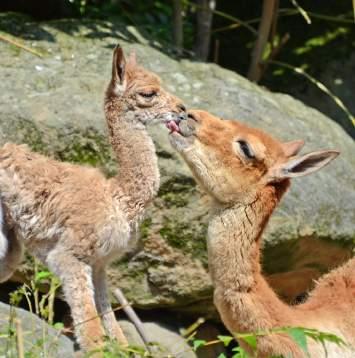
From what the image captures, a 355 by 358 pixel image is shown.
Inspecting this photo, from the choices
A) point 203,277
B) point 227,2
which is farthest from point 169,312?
point 227,2

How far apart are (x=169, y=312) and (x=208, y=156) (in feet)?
10.4

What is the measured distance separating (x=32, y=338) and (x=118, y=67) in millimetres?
2160

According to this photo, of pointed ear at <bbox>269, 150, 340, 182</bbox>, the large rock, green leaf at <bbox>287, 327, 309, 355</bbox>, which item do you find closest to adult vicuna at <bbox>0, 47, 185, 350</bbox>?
pointed ear at <bbox>269, 150, 340, 182</bbox>

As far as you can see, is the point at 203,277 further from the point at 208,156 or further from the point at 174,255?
the point at 208,156

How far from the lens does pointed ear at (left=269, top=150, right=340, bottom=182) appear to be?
6910 millimetres

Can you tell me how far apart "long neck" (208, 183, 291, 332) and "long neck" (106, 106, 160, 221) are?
784mm

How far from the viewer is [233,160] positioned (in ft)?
23.3

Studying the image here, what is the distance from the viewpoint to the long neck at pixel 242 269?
6.84 meters

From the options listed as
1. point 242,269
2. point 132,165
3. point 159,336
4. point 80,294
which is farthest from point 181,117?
point 159,336

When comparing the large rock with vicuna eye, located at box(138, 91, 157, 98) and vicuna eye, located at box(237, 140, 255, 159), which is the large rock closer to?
vicuna eye, located at box(138, 91, 157, 98)

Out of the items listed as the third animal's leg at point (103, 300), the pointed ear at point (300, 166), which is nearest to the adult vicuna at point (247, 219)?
the pointed ear at point (300, 166)

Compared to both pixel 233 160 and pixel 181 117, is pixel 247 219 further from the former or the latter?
pixel 181 117

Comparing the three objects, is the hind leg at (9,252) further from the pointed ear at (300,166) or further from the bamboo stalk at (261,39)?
the bamboo stalk at (261,39)

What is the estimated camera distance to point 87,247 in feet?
24.2
